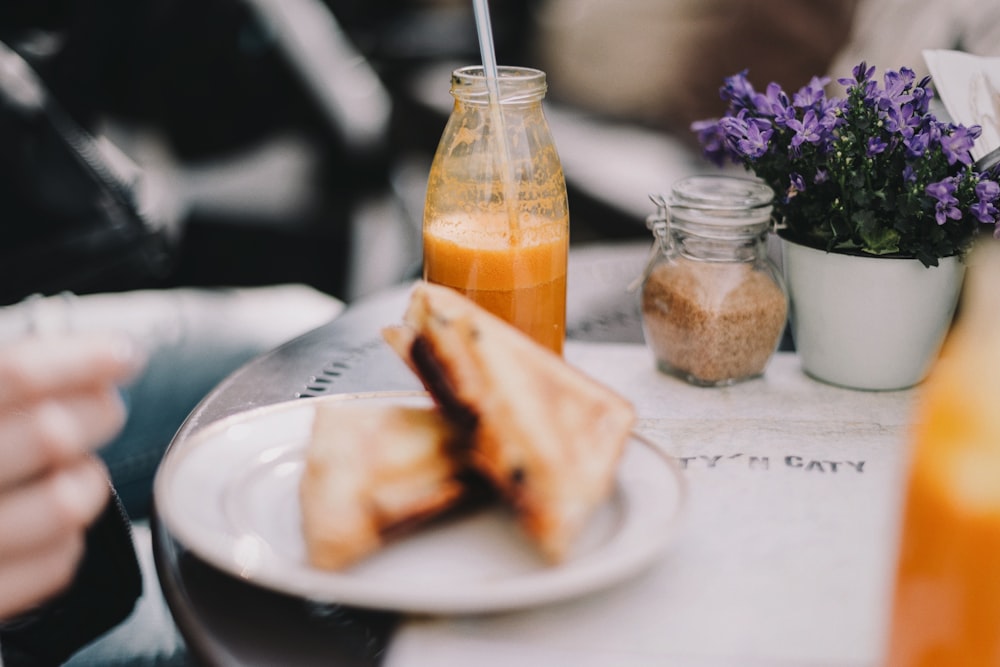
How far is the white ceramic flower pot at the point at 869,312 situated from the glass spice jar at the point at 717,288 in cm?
3

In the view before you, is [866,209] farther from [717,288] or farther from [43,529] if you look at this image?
[43,529]

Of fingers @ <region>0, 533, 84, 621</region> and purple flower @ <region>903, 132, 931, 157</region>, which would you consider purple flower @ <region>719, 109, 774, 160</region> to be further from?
fingers @ <region>0, 533, 84, 621</region>

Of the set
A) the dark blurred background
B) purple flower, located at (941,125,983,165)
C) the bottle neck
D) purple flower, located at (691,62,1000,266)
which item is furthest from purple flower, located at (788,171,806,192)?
the dark blurred background

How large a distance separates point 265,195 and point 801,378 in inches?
53.0

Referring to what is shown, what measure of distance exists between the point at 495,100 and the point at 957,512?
1.58 ft

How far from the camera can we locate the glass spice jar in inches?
30.9

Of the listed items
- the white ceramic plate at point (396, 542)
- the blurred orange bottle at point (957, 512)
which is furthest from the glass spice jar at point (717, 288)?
the blurred orange bottle at point (957, 512)

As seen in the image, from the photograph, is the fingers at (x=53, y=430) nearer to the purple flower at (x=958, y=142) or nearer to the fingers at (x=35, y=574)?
the fingers at (x=35, y=574)

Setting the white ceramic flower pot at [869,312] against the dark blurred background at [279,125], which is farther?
the dark blurred background at [279,125]

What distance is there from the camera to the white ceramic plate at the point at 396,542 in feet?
1.51

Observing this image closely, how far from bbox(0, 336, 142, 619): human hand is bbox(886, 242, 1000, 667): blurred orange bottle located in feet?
1.45

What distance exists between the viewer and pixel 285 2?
6.36 feet

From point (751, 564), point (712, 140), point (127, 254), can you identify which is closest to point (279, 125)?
point (127, 254)

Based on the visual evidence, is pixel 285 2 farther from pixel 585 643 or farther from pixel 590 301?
pixel 585 643
